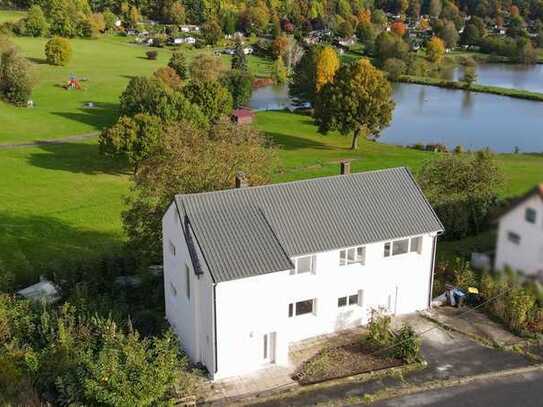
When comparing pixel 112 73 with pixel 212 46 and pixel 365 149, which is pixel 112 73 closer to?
pixel 212 46

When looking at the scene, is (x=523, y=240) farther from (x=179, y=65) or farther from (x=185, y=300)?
(x=179, y=65)

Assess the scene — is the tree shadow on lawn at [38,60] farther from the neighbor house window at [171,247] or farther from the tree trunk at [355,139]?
the neighbor house window at [171,247]

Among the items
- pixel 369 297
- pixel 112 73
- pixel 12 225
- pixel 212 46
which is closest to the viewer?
pixel 369 297

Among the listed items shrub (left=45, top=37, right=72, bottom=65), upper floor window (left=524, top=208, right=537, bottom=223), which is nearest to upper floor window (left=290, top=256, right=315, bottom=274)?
upper floor window (left=524, top=208, right=537, bottom=223)

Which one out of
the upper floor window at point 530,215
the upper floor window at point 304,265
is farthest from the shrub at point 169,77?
the upper floor window at point 530,215

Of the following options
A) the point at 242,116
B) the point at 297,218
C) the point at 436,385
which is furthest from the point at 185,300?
the point at 242,116

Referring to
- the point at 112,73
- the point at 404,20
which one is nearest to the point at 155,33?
the point at 112,73
